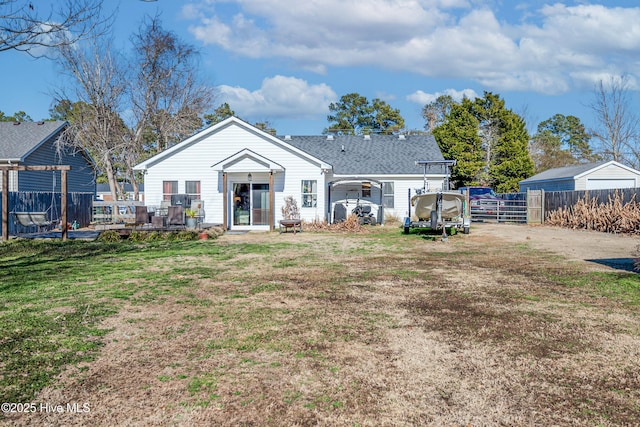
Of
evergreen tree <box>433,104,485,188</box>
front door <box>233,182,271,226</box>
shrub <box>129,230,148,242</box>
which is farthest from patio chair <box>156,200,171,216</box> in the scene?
evergreen tree <box>433,104,485,188</box>

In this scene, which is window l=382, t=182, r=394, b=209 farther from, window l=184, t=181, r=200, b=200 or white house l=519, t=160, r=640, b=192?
white house l=519, t=160, r=640, b=192

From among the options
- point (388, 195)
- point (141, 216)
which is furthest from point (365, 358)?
point (388, 195)

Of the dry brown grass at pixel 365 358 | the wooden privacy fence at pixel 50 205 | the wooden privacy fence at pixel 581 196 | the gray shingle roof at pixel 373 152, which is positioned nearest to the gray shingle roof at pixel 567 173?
the wooden privacy fence at pixel 581 196

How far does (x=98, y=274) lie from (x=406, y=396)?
23.7ft

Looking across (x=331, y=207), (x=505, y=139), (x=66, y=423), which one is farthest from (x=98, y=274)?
(x=505, y=139)

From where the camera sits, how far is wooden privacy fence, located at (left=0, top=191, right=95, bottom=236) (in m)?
18.6

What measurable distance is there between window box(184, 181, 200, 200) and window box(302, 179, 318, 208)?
16.0ft

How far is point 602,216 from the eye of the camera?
20.3 m

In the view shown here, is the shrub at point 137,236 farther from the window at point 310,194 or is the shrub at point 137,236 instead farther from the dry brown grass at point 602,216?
the dry brown grass at point 602,216

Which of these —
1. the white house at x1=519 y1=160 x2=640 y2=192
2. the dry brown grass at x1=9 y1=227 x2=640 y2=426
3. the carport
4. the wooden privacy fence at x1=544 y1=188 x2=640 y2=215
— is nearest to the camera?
the dry brown grass at x1=9 y1=227 x2=640 y2=426

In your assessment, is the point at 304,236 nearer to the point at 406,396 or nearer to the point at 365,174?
the point at 365,174

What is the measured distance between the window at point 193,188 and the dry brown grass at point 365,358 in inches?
568

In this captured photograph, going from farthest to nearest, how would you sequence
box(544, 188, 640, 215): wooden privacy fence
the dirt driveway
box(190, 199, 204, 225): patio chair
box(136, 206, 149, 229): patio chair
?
box(190, 199, 204, 225): patio chair → box(544, 188, 640, 215): wooden privacy fence → box(136, 206, 149, 229): patio chair → the dirt driveway

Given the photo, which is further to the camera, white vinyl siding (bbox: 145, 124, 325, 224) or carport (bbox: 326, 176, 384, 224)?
carport (bbox: 326, 176, 384, 224)
